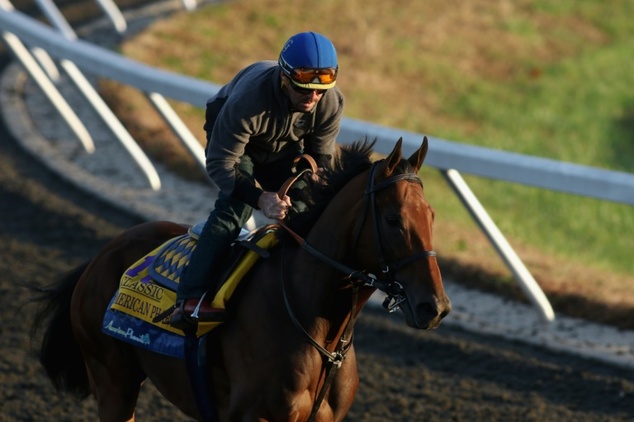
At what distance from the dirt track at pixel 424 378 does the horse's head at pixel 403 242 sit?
6.87ft

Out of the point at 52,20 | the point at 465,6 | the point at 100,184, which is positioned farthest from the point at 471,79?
the point at 100,184

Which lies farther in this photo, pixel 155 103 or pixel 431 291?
pixel 155 103

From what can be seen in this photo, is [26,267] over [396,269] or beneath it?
beneath

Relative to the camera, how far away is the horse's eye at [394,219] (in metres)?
3.78

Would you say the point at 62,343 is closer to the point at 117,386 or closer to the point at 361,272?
the point at 117,386

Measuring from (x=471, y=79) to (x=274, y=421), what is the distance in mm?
12438

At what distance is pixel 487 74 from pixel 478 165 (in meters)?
9.93

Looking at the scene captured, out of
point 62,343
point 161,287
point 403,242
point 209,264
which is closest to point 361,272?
point 403,242

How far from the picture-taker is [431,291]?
12.1ft

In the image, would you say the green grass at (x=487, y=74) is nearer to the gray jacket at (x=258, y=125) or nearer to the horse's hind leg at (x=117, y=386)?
the horse's hind leg at (x=117, y=386)

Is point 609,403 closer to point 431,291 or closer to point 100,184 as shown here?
point 431,291

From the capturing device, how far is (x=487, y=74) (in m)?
16.3

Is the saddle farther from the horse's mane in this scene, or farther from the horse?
the horse's mane

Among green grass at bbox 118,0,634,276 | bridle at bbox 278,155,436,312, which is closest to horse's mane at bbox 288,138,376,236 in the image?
bridle at bbox 278,155,436,312
